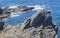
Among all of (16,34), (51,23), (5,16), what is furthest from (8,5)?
(51,23)

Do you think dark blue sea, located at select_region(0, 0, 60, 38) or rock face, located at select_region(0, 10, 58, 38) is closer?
rock face, located at select_region(0, 10, 58, 38)

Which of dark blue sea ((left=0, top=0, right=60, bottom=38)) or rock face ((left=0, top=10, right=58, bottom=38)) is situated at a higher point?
dark blue sea ((left=0, top=0, right=60, bottom=38))

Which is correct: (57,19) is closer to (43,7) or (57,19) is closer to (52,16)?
(52,16)

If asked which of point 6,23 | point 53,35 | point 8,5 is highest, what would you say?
point 8,5

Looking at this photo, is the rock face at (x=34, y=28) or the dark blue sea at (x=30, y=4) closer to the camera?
the rock face at (x=34, y=28)

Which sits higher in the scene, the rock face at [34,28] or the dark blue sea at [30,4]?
the dark blue sea at [30,4]

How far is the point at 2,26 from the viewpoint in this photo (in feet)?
23.1

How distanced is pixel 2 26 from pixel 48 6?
198 centimetres

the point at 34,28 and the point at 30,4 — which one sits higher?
the point at 30,4

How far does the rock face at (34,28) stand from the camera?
6676 millimetres

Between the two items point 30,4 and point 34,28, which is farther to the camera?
point 30,4

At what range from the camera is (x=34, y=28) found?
22.0 ft

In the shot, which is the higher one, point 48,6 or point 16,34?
point 48,6

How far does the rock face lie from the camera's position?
6.68m
